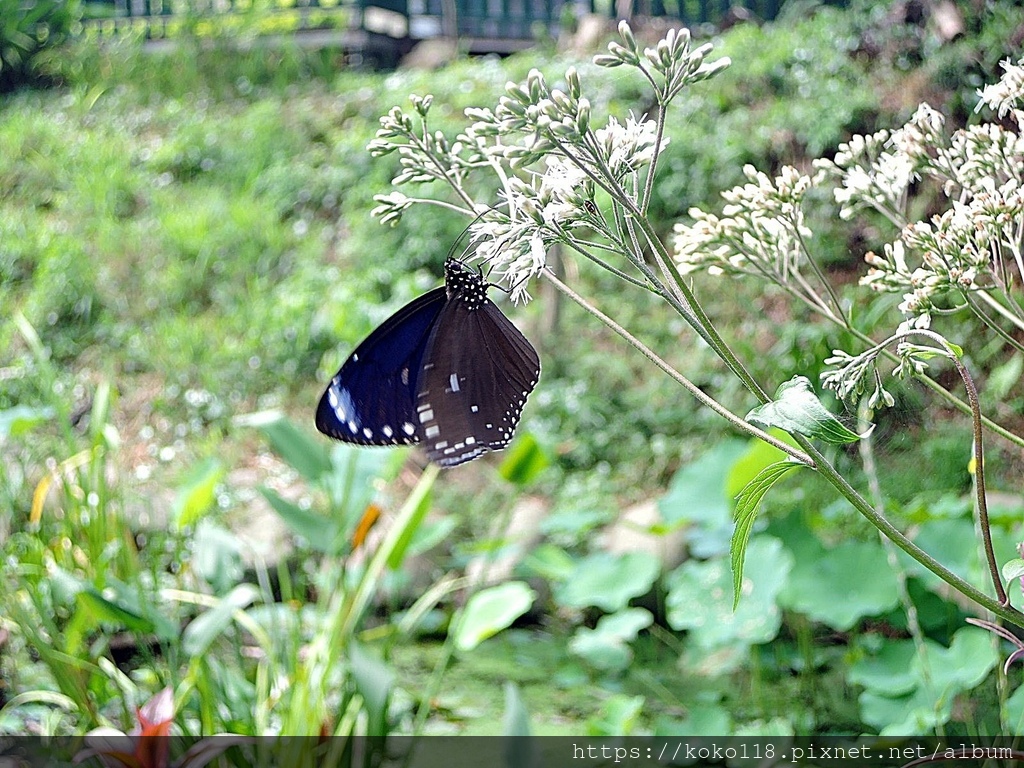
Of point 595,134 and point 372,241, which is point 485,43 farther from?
point 595,134

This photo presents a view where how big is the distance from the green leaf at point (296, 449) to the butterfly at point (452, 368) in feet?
3.77

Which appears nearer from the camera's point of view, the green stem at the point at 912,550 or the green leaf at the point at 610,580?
the green stem at the point at 912,550

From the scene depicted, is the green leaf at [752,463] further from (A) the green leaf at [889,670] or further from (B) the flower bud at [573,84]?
(B) the flower bud at [573,84]

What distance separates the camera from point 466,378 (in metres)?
0.96

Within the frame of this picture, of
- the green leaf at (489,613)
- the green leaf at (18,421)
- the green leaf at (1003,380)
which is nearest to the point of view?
the green leaf at (489,613)

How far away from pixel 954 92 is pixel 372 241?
106 inches

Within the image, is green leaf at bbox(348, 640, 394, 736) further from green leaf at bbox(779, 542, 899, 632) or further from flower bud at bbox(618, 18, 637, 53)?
flower bud at bbox(618, 18, 637, 53)

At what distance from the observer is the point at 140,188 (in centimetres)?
568

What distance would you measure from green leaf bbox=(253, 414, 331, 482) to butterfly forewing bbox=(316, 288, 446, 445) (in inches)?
43.5

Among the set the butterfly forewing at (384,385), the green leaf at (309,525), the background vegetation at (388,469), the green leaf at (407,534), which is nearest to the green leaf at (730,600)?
the background vegetation at (388,469)

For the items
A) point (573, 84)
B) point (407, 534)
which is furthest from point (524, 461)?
point (573, 84)

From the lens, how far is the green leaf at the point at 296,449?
2131 millimetres

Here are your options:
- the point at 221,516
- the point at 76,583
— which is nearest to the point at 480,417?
the point at 76,583

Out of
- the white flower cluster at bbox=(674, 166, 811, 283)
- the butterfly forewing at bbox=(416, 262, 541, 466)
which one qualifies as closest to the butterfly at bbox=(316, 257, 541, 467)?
the butterfly forewing at bbox=(416, 262, 541, 466)
